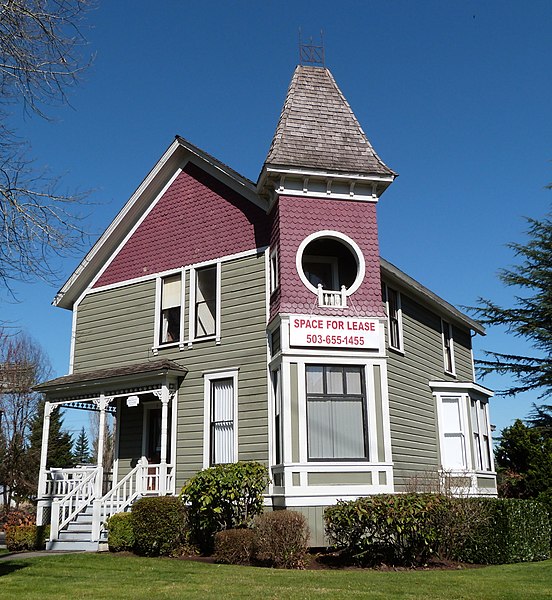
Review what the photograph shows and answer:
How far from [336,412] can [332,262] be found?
4.11m

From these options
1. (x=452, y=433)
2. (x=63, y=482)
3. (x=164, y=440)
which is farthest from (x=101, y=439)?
(x=452, y=433)

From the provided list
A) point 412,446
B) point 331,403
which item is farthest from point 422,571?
point 412,446

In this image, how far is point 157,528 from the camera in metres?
14.8

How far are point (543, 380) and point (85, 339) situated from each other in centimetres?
2357

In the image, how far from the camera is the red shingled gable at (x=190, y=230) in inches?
720

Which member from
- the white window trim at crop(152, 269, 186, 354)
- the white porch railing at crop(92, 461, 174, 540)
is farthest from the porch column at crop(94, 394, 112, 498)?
the white window trim at crop(152, 269, 186, 354)

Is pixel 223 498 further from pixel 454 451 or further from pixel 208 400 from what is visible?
pixel 454 451

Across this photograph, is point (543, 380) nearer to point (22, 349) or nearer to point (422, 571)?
point (422, 571)

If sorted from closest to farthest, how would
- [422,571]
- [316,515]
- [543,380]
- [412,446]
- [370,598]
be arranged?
[370,598]
[422,571]
[316,515]
[412,446]
[543,380]

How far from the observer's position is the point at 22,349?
136 feet

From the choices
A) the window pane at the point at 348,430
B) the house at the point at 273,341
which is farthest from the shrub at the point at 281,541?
the window pane at the point at 348,430

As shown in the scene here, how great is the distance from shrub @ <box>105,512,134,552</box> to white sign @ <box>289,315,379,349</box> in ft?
17.2

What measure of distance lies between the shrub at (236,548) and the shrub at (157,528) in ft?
5.61

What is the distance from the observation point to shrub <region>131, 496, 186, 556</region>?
48.5 feet
